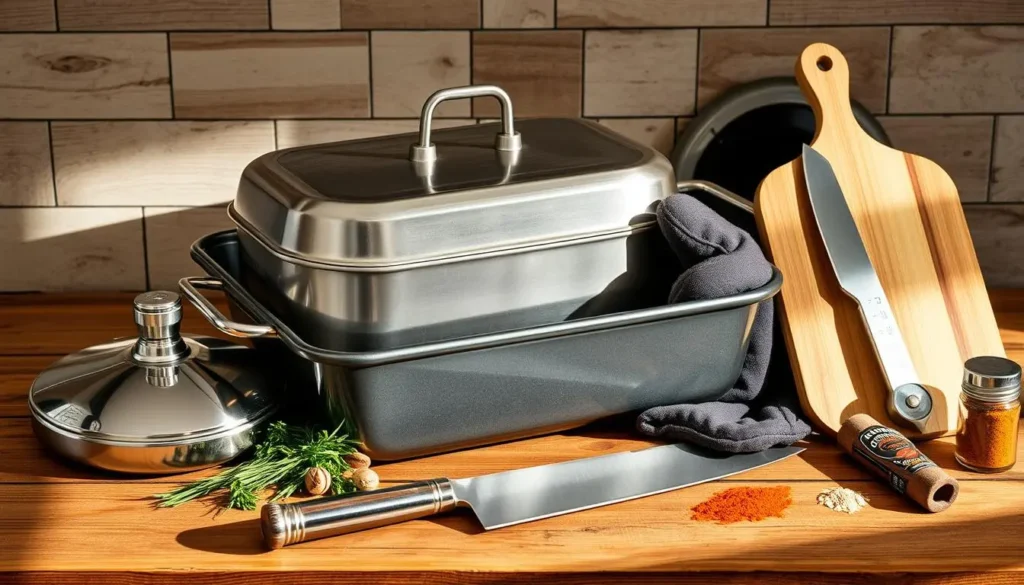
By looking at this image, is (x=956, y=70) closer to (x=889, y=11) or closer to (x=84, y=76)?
(x=889, y=11)

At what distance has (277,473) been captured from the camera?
97 centimetres

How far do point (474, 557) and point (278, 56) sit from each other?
0.80 metres

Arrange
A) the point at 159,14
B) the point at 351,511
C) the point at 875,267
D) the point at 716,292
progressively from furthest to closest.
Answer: the point at 159,14 → the point at 875,267 → the point at 716,292 → the point at 351,511

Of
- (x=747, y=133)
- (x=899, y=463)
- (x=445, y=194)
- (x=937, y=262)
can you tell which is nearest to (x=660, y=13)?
(x=747, y=133)

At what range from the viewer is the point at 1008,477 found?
Answer: 3.31ft

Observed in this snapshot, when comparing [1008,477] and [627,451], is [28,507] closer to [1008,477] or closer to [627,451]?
[627,451]

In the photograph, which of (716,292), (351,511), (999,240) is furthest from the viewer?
(999,240)

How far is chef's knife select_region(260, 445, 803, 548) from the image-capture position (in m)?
0.90

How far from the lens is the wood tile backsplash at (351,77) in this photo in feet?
4.69

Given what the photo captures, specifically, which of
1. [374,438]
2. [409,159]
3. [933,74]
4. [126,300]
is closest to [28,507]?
[374,438]

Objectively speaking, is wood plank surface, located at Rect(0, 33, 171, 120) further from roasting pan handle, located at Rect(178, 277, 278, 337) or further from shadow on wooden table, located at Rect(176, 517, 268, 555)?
shadow on wooden table, located at Rect(176, 517, 268, 555)

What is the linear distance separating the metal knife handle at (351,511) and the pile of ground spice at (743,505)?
8.5 inches

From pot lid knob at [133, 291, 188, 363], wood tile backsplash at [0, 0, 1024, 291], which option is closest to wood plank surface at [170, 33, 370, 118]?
wood tile backsplash at [0, 0, 1024, 291]

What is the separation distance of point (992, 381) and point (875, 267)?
0.20 m
